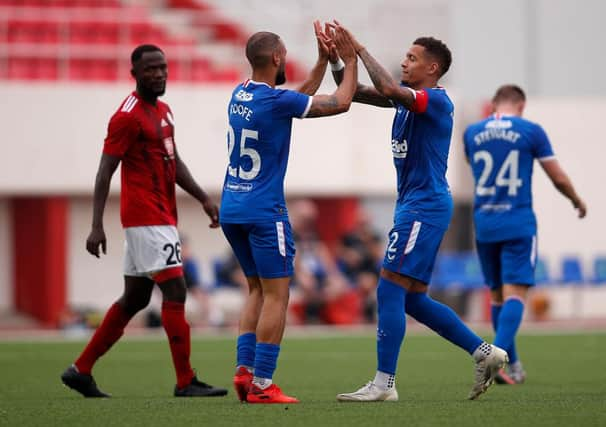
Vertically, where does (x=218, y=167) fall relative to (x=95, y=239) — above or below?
above

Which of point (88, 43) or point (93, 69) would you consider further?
point (88, 43)

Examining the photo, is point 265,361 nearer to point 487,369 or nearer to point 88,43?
point 487,369

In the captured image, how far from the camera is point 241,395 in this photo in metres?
8.13

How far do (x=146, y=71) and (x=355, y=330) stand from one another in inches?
440

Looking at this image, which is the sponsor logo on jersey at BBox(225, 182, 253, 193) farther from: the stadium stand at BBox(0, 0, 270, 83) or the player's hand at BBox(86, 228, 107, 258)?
the stadium stand at BBox(0, 0, 270, 83)

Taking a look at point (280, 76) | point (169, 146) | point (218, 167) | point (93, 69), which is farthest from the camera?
point (93, 69)

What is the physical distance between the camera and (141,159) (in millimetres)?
9000

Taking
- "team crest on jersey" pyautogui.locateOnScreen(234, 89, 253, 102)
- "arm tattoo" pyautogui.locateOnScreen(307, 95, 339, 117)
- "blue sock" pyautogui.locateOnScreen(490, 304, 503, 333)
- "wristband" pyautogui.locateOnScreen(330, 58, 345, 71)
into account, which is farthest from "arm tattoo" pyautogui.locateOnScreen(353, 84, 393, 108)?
"blue sock" pyautogui.locateOnScreen(490, 304, 503, 333)

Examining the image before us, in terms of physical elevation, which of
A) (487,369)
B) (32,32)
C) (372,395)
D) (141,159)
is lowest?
(372,395)

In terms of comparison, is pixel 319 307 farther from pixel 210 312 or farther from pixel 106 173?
pixel 106 173

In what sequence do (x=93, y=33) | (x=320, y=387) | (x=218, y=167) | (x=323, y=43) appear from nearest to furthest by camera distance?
1. (x=323, y=43)
2. (x=320, y=387)
3. (x=218, y=167)
4. (x=93, y=33)

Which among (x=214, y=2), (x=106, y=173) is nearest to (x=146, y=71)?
(x=106, y=173)

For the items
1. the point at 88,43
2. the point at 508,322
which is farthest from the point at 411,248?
the point at 88,43

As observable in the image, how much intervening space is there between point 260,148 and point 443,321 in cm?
160
